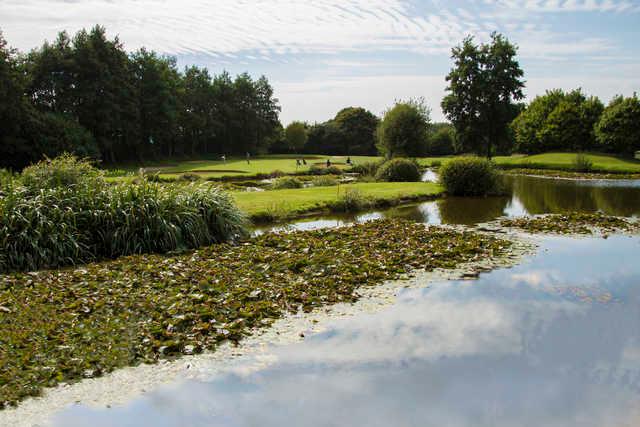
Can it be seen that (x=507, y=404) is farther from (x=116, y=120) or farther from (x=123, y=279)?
(x=116, y=120)

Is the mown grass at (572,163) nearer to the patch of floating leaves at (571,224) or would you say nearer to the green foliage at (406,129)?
the green foliage at (406,129)

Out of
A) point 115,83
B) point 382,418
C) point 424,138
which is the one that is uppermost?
point 115,83

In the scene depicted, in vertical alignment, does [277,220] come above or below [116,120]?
below

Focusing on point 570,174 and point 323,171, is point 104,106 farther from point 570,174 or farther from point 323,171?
point 570,174

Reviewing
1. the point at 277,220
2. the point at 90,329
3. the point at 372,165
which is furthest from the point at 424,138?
the point at 90,329

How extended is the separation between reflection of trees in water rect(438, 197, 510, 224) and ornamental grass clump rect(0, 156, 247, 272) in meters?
8.89

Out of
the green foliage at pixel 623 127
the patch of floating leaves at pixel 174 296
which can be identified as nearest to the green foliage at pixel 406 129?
the green foliage at pixel 623 127

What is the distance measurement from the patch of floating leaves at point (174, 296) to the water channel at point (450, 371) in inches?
36.7

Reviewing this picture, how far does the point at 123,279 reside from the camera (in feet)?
32.1

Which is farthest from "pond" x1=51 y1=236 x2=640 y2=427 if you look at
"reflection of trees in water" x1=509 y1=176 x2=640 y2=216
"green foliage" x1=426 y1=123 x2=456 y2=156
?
"green foliage" x1=426 y1=123 x2=456 y2=156

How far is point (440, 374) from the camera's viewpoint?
6516 millimetres

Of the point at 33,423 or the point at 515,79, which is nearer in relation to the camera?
the point at 33,423

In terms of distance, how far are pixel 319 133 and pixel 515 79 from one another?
37427 millimetres

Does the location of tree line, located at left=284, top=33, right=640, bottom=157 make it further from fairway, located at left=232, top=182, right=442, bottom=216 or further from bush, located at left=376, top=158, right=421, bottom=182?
fairway, located at left=232, top=182, right=442, bottom=216
